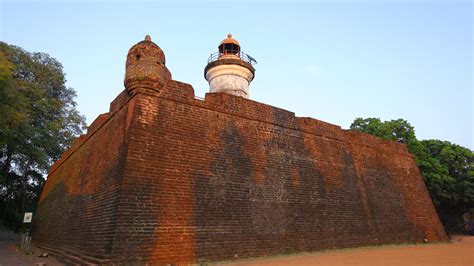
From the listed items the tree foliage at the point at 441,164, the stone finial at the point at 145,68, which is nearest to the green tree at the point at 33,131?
the stone finial at the point at 145,68

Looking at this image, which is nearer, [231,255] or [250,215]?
[231,255]

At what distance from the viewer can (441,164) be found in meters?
22.3

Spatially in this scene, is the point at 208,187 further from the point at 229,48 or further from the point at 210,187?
the point at 229,48

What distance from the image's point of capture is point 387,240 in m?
13.0

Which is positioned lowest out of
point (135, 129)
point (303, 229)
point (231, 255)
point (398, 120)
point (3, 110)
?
point (231, 255)

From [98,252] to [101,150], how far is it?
366 cm

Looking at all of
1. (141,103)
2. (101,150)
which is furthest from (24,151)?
(141,103)

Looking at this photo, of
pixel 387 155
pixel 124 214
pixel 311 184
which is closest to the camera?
pixel 124 214

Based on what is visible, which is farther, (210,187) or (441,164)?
(441,164)

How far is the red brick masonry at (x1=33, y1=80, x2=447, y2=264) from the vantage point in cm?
751

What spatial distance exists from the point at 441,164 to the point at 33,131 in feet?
86.7

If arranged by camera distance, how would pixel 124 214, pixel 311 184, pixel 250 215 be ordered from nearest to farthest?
pixel 124 214 < pixel 250 215 < pixel 311 184

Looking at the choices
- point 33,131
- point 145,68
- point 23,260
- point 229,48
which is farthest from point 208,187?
point 33,131

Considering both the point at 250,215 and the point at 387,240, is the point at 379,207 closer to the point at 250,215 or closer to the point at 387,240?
the point at 387,240
